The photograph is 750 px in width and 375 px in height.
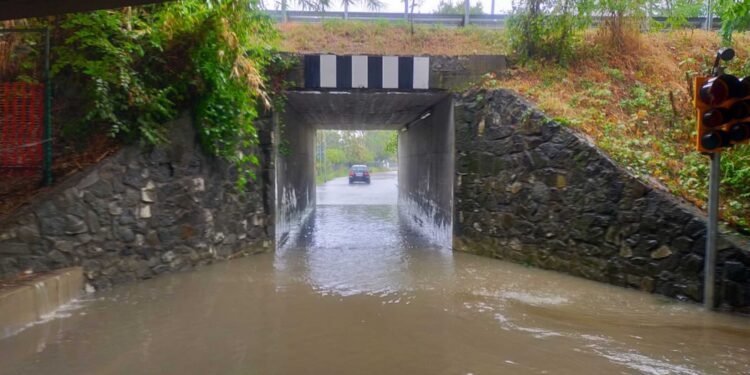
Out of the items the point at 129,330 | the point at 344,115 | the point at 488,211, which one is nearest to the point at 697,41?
the point at 488,211

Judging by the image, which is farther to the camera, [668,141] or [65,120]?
[668,141]

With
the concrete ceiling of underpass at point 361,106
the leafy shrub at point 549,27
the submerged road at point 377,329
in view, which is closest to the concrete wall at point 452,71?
the concrete ceiling of underpass at point 361,106

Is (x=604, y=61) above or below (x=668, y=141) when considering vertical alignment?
above

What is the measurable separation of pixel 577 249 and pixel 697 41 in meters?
7.15

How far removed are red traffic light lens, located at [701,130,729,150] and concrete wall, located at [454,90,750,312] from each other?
2.79ft

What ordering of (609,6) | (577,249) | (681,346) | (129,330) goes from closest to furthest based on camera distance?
1. (681,346)
2. (129,330)
3. (577,249)
4. (609,6)

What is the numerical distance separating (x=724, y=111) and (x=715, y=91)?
24 centimetres

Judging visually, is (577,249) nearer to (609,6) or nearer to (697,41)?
(609,6)

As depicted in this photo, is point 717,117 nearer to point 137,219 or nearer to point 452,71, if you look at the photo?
point 452,71

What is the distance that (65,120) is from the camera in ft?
20.2

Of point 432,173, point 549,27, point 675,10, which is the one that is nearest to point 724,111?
point 549,27

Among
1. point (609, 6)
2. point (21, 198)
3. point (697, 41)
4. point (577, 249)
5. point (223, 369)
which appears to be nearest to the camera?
point (223, 369)

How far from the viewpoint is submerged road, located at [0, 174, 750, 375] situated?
3713 millimetres

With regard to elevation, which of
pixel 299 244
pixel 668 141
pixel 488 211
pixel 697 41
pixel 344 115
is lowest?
pixel 299 244
